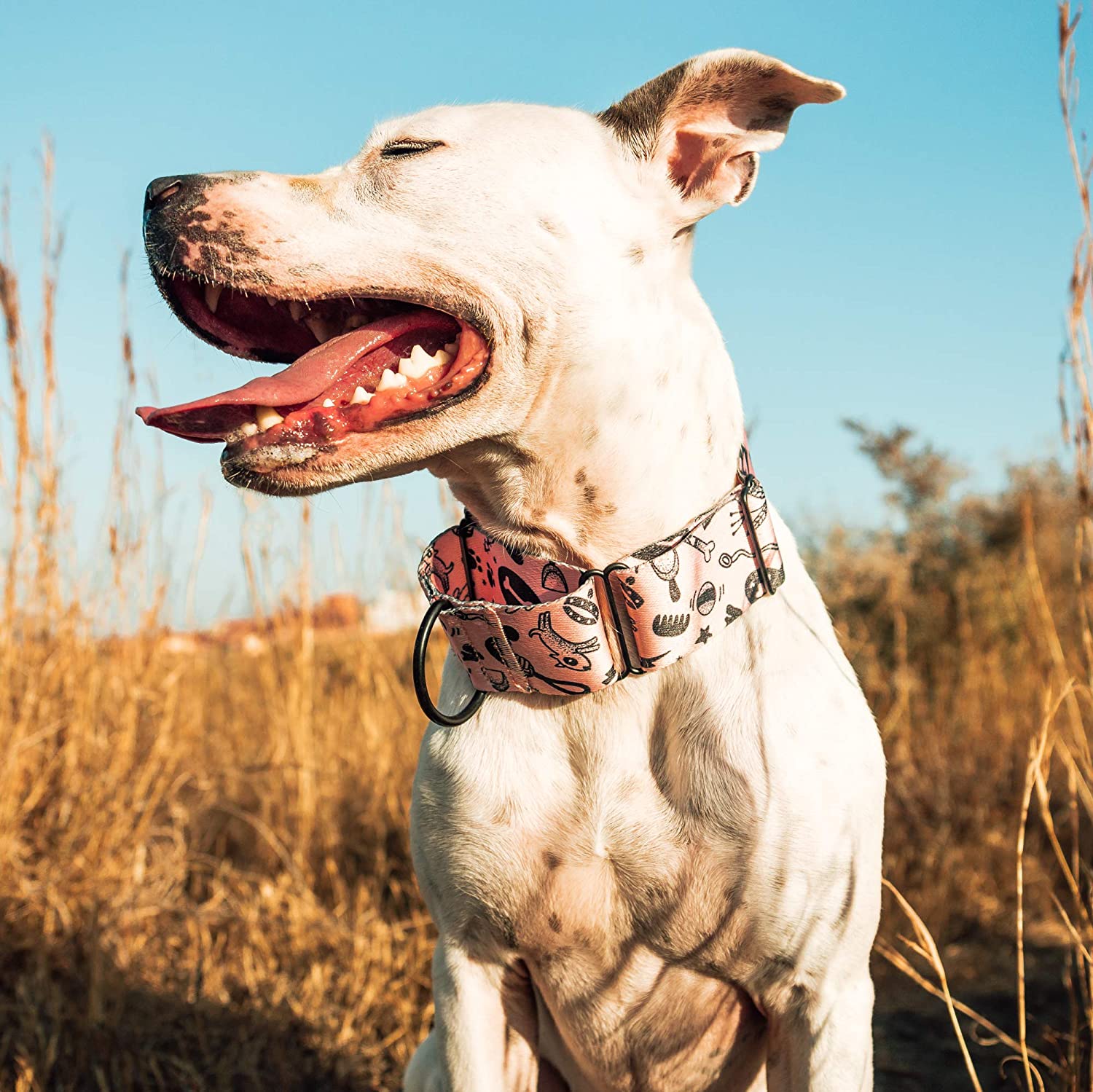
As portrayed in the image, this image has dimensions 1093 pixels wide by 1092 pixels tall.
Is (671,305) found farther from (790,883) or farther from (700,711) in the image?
(790,883)

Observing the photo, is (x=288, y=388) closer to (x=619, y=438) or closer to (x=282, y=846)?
(x=619, y=438)

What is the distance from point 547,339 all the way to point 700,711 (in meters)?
0.67

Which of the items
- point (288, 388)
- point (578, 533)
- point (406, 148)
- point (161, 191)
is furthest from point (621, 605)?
point (161, 191)

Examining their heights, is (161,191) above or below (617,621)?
above

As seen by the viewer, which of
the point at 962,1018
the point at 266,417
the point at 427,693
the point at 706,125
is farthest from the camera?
the point at 962,1018

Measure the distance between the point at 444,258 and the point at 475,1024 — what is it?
1.33 m

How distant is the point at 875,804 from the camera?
6.34 feet

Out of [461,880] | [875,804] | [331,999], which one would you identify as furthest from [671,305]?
[331,999]

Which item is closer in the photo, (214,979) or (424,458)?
(424,458)

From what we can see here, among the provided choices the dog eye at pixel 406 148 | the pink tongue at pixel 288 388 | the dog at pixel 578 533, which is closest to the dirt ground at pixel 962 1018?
the dog at pixel 578 533

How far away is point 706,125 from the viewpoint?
2.08 m

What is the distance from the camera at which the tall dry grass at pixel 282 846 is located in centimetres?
285

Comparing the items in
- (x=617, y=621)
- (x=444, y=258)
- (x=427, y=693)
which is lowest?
(x=427, y=693)

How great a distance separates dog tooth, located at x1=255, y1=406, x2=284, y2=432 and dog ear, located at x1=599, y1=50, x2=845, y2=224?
0.82 meters
